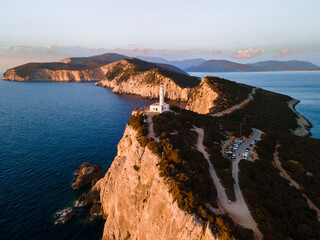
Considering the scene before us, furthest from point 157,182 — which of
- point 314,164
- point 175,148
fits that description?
point 314,164

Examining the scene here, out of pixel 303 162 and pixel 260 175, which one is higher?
pixel 260 175

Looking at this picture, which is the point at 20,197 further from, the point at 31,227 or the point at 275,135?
the point at 275,135

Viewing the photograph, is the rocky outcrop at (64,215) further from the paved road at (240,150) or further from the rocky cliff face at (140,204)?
→ the paved road at (240,150)

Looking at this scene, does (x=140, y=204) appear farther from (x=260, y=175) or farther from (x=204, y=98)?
(x=204, y=98)

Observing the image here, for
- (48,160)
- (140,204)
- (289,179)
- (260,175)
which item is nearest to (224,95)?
(289,179)

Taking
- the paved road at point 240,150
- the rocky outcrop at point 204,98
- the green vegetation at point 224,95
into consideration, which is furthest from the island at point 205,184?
the rocky outcrop at point 204,98

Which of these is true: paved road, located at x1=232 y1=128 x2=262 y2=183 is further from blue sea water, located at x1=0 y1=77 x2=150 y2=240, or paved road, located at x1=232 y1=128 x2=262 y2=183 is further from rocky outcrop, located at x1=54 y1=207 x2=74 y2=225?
rocky outcrop, located at x1=54 y1=207 x2=74 y2=225
